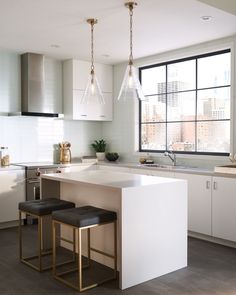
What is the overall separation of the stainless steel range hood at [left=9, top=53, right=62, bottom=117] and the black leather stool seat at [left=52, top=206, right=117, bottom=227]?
276 cm

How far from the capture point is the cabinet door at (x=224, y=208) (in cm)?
421

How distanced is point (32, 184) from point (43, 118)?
1275mm

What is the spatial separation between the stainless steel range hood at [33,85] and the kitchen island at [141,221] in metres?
2.21

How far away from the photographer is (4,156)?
554cm

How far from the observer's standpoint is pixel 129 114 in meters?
6.36

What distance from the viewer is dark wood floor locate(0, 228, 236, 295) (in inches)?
121

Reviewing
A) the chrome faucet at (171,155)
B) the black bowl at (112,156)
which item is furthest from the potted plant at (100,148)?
the chrome faucet at (171,155)

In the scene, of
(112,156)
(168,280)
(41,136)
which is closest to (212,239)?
(168,280)

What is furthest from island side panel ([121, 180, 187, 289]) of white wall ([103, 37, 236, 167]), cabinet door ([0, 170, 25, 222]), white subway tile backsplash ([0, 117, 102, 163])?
white subway tile backsplash ([0, 117, 102, 163])

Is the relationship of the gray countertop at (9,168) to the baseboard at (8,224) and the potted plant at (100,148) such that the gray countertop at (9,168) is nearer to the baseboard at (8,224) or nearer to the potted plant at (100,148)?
the baseboard at (8,224)

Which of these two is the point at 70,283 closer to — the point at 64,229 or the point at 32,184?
the point at 64,229

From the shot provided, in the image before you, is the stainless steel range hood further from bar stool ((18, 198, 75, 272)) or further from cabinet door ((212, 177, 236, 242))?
cabinet door ((212, 177, 236, 242))

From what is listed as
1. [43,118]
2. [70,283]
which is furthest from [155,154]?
[70,283]

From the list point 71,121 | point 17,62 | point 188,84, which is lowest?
point 71,121
